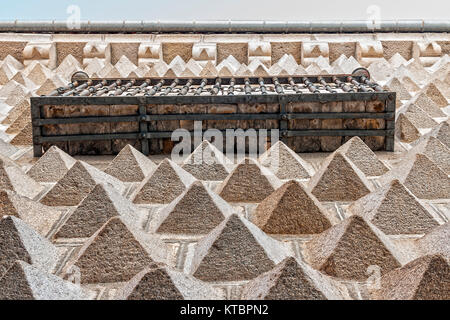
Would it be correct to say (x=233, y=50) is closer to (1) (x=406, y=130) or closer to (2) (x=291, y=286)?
(1) (x=406, y=130)

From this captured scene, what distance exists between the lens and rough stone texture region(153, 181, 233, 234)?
434cm

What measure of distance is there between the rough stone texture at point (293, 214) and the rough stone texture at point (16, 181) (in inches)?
70.5

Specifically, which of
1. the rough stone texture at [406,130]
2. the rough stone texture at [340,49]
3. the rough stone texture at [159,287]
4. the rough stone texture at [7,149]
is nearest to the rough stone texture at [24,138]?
the rough stone texture at [7,149]

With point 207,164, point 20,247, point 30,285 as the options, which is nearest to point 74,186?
point 207,164

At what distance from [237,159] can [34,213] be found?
2.06 meters

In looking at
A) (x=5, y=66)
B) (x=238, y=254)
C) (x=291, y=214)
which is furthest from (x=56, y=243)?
(x=5, y=66)

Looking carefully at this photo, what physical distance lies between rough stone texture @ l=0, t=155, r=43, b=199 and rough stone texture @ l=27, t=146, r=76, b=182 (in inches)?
8.2

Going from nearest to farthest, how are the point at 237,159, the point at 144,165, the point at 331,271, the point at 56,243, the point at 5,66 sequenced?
the point at 331,271 < the point at 56,243 < the point at 144,165 < the point at 237,159 < the point at 5,66

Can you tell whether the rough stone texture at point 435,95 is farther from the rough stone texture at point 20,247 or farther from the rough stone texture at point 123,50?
the rough stone texture at point 20,247

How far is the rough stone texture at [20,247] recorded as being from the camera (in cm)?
370

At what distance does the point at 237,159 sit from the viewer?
610 cm

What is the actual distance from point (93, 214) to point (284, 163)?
1.82 metres
